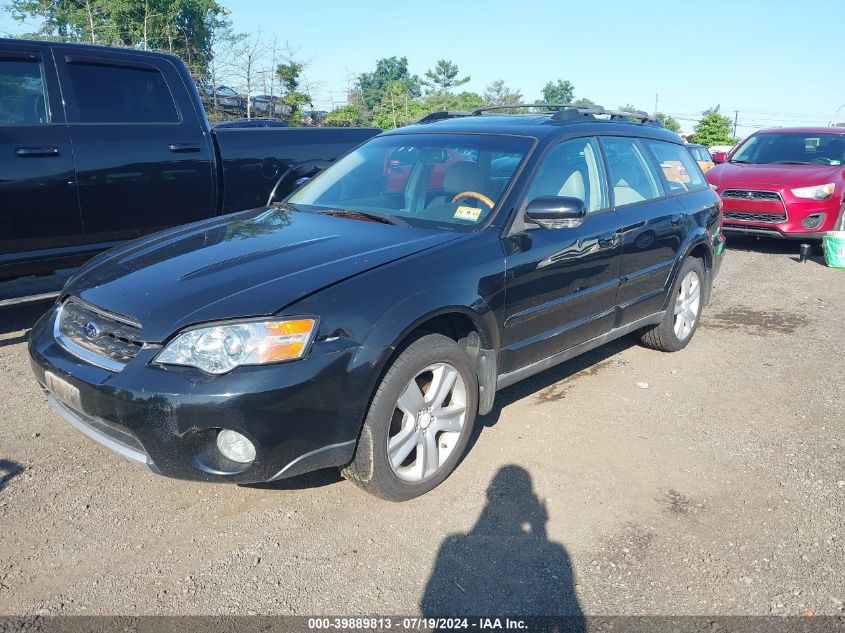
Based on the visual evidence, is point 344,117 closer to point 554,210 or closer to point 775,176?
point 775,176

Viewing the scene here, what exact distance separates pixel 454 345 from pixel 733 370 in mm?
2918

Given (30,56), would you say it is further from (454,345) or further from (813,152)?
(813,152)

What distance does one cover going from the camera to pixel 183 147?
563 cm

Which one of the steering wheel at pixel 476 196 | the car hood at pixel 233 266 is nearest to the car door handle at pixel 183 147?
the car hood at pixel 233 266

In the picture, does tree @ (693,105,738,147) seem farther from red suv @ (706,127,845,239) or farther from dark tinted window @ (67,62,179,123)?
dark tinted window @ (67,62,179,123)

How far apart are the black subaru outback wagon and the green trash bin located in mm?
5240

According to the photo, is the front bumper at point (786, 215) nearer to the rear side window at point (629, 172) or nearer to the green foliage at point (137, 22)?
the rear side window at point (629, 172)

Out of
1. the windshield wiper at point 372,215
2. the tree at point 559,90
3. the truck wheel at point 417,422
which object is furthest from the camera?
the tree at point 559,90

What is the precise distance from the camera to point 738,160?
1055cm

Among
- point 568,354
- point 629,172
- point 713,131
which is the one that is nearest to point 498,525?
point 568,354

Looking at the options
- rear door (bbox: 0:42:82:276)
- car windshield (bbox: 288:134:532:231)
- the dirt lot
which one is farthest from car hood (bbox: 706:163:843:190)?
rear door (bbox: 0:42:82:276)

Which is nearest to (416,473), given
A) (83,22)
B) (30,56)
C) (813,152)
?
(30,56)

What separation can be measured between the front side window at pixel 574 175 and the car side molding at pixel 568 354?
2.76ft

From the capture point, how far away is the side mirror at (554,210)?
11.7 ft
